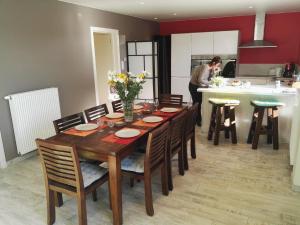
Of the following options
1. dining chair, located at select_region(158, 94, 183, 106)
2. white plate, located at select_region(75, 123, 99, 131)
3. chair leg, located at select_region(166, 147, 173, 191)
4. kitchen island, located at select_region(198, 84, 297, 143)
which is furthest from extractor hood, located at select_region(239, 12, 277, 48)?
white plate, located at select_region(75, 123, 99, 131)

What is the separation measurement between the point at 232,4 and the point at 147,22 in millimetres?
2689

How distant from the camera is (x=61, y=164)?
1.93 metres

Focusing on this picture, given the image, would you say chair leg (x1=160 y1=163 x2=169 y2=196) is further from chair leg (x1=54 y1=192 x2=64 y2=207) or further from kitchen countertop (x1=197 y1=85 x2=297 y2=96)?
kitchen countertop (x1=197 y1=85 x2=297 y2=96)

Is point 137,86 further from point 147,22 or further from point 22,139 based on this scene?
point 147,22

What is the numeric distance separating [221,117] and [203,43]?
3033mm

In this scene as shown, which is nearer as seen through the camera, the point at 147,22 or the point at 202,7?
the point at 202,7

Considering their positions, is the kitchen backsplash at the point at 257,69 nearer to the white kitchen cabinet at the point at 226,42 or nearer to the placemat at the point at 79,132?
the white kitchen cabinet at the point at 226,42

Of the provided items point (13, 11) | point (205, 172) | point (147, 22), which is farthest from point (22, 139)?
point (147, 22)

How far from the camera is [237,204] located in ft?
7.98

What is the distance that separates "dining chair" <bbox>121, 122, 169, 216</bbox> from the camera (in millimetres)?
2176

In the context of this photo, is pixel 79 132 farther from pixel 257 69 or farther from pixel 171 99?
pixel 257 69

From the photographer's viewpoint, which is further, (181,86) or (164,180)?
(181,86)

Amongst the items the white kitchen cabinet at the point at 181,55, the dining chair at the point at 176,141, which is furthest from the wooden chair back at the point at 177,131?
the white kitchen cabinet at the point at 181,55

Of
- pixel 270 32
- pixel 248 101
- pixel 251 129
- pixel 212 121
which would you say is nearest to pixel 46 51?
pixel 212 121
